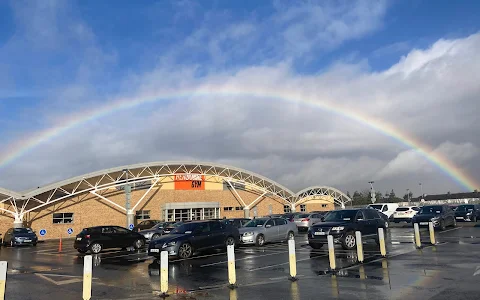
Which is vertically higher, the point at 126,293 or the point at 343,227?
the point at 343,227

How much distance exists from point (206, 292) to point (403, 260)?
6.77 meters

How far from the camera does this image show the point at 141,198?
4262 centimetres

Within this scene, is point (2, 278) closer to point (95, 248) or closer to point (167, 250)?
point (167, 250)

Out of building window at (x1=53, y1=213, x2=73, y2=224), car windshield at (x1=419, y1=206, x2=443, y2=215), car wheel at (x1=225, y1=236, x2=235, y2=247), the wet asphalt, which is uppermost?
building window at (x1=53, y1=213, x2=73, y2=224)

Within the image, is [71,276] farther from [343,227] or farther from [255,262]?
[343,227]

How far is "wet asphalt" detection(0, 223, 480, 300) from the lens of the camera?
8516mm

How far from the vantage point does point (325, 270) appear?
1143 centimetres

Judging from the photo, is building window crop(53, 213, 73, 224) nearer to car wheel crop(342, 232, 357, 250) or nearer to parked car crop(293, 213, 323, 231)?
parked car crop(293, 213, 323, 231)

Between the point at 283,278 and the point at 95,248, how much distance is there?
1441cm

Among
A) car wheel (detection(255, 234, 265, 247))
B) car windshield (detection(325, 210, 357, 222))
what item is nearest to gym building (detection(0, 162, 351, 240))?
car wheel (detection(255, 234, 265, 247))

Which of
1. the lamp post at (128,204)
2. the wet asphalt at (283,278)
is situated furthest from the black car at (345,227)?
the lamp post at (128,204)

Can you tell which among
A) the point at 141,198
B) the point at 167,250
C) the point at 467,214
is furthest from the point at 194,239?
the point at 141,198

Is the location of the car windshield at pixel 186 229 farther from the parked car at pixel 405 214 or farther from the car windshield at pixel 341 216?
the parked car at pixel 405 214

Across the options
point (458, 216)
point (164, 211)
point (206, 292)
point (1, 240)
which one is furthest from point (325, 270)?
point (164, 211)
